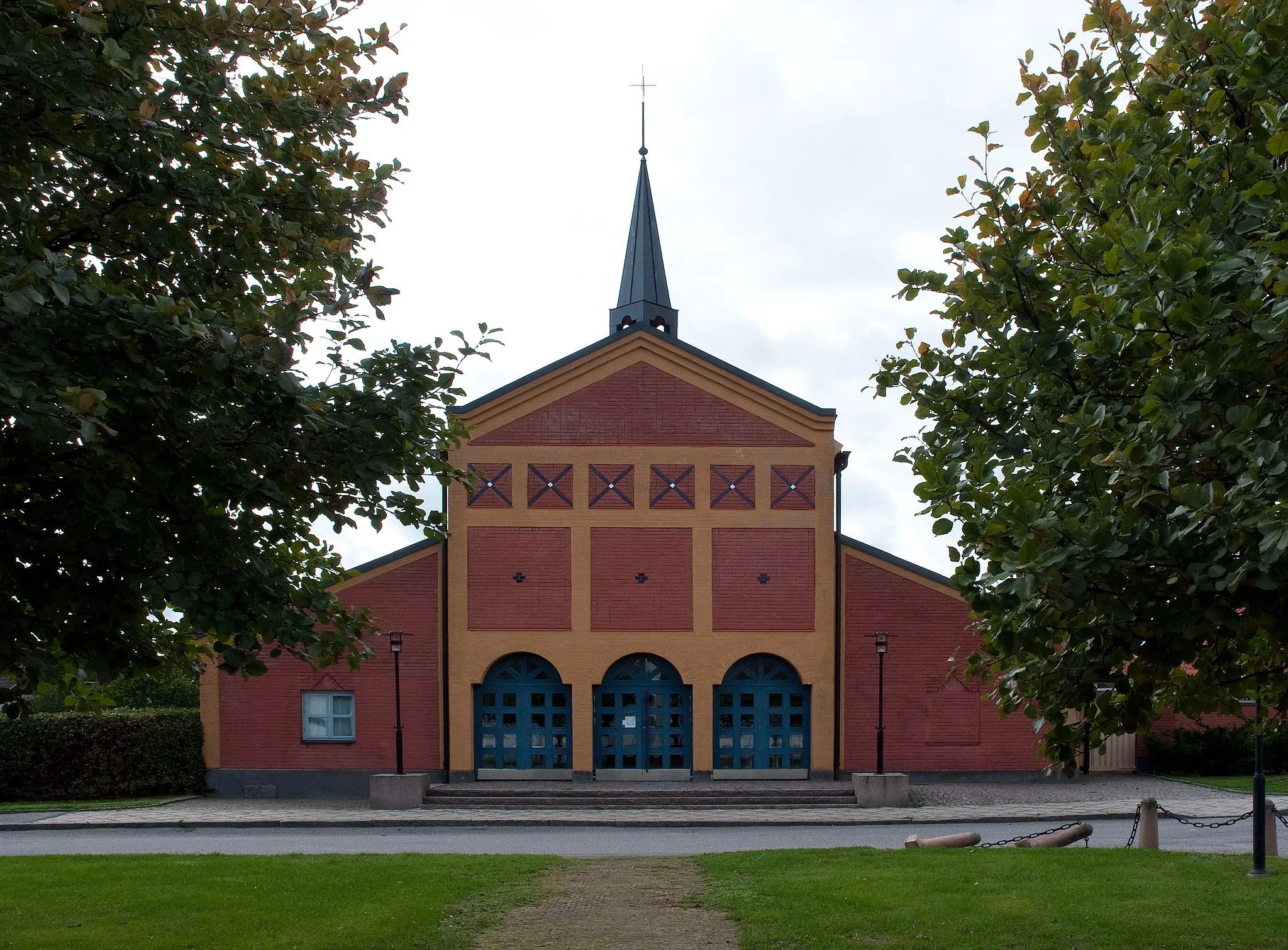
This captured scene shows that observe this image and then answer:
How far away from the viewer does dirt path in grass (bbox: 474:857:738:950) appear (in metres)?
10.2

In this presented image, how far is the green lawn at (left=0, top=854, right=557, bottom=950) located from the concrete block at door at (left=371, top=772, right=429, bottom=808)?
24.9ft

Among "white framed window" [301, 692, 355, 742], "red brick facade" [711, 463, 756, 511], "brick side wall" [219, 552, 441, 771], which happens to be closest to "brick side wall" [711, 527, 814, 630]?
"red brick facade" [711, 463, 756, 511]

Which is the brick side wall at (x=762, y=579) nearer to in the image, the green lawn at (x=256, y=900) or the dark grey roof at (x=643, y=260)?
the dark grey roof at (x=643, y=260)

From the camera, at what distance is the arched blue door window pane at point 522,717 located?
26.4m

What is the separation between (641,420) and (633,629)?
4752 mm

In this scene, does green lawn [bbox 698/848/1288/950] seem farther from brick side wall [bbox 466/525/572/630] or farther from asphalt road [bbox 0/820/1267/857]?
brick side wall [bbox 466/525/572/630]

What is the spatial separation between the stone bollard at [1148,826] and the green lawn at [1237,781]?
10.2 m

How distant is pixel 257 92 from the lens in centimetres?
864

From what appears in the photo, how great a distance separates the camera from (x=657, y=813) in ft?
74.3

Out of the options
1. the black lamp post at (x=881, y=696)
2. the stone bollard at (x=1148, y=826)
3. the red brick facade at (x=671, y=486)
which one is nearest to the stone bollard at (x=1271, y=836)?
the stone bollard at (x=1148, y=826)

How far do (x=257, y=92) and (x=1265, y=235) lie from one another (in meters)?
6.76

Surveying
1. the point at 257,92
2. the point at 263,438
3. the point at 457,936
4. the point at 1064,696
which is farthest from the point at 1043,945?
the point at 257,92

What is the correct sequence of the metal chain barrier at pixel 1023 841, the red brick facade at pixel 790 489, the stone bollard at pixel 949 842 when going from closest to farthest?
1. the stone bollard at pixel 949 842
2. the metal chain barrier at pixel 1023 841
3. the red brick facade at pixel 790 489

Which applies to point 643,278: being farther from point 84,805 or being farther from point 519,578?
point 84,805
